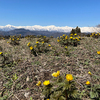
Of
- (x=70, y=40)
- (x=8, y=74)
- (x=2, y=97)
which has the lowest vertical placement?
(x=2, y=97)

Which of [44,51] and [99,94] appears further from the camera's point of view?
[44,51]

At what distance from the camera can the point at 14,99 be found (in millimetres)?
1798

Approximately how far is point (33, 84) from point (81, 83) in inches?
49.3

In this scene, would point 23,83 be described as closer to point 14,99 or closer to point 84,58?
point 14,99

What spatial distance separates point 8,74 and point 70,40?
11.4ft

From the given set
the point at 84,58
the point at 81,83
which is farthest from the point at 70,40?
the point at 81,83

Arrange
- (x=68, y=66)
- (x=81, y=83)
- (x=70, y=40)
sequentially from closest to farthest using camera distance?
(x=81, y=83), (x=68, y=66), (x=70, y=40)

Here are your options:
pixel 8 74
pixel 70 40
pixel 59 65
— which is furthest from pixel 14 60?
pixel 70 40

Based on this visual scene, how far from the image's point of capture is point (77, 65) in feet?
9.54

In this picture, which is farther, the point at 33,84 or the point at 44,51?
the point at 44,51

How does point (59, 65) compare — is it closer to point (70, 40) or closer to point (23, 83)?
point (23, 83)

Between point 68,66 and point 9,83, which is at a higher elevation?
point 68,66

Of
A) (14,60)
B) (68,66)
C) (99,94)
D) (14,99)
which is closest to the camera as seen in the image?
(99,94)

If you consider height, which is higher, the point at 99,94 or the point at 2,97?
the point at 99,94
